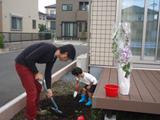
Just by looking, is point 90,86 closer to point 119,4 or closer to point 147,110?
point 147,110

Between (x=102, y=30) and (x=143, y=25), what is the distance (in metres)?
1.04

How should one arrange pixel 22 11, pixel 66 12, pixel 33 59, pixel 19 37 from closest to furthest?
1. pixel 33 59
2. pixel 19 37
3. pixel 22 11
4. pixel 66 12

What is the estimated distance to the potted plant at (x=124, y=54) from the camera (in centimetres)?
229

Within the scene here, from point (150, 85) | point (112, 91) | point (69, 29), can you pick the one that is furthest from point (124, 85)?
point (69, 29)

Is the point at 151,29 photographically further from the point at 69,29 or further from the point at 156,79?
the point at 69,29

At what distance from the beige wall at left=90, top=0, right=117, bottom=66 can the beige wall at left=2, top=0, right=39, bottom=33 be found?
1014 cm

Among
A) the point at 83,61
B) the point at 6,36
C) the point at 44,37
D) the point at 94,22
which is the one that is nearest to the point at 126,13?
the point at 94,22

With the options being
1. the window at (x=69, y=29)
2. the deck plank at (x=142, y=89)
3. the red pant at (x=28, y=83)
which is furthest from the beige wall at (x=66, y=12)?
the red pant at (x=28, y=83)

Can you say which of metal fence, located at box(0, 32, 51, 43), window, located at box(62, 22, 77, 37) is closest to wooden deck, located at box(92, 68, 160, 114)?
metal fence, located at box(0, 32, 51, 43)

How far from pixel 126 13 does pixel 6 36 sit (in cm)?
813

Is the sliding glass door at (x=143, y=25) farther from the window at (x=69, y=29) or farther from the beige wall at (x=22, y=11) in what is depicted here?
the window at (x=69, y=29)

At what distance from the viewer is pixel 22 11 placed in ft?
49.5

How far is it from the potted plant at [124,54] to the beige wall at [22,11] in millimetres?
11941

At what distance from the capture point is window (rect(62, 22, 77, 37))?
23.1m
